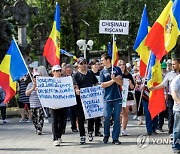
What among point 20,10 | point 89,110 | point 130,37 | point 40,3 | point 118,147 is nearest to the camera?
point 118,147

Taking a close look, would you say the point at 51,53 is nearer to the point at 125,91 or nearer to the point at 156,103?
the point at 125,91

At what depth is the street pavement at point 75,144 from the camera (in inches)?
402

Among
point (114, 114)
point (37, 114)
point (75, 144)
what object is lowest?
point (75, 144)

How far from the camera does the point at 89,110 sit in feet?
37.0

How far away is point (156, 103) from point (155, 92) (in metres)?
0.27

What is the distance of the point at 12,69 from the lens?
12398mm

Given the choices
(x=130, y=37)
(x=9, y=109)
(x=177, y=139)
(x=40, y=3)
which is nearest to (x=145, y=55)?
(x=177, y=139)

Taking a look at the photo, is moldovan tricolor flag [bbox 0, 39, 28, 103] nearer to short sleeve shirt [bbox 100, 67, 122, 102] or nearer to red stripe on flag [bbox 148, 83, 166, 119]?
short sleeve shirt [bbox 100, 67, 122, 102]

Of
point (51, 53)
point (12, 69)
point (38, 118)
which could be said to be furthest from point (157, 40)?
point (38, 118)

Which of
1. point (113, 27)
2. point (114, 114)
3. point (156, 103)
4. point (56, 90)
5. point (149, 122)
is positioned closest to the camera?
point (114, 114)

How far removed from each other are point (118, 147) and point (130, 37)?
90.2ft

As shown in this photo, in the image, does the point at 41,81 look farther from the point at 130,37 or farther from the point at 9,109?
the point at 130,37

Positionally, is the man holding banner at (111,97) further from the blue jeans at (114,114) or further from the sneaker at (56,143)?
the sneaker at (56,143)

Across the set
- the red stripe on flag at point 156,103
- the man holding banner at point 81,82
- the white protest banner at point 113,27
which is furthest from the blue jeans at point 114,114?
the white protest banner at point 113,27
